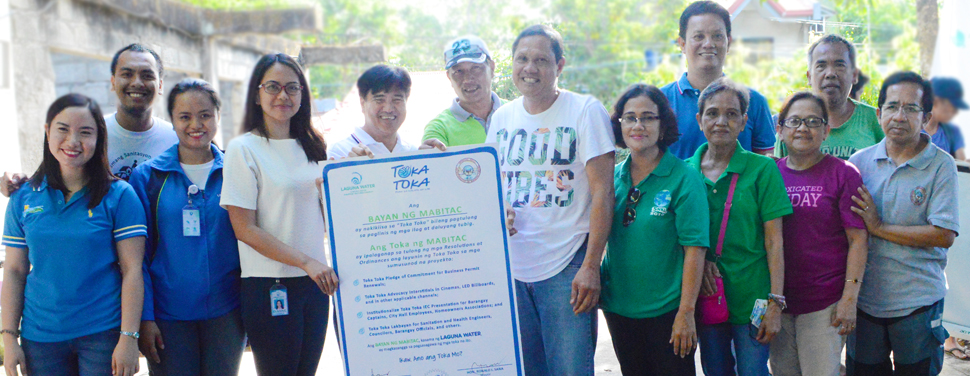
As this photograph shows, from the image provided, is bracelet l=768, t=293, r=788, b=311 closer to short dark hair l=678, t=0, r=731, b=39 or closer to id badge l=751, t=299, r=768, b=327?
id badge l=751, t=299, r=768, b=327

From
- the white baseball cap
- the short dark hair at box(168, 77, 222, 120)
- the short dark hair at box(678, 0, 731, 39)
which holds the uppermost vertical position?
the short dark hair at box(678, 0, 731, 39)

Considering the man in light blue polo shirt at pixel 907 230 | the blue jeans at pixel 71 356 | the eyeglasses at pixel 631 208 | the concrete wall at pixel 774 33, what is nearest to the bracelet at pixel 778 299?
the man in light blue polo shirt at pixel 907 230

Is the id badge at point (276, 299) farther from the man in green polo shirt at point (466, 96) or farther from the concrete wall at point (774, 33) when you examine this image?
the concrete wall at point (774, 33)

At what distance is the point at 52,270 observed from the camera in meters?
2.70

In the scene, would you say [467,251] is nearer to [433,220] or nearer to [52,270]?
[433,220]

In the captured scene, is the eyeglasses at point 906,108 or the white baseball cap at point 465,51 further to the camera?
the white baseball cap at point 465,51

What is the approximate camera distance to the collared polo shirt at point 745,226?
2.89m

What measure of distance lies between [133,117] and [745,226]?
9.43 ft

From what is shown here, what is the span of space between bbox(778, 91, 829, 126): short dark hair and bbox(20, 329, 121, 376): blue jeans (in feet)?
9.94

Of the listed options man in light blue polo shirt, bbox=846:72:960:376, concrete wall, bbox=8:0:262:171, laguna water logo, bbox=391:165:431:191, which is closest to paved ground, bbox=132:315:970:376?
man in light blue polo shirt, bbox=846:72:960:376

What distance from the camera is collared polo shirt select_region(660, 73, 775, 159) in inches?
134

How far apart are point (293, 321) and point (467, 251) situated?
30.8 inches

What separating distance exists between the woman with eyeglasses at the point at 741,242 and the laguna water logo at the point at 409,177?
4.00ft

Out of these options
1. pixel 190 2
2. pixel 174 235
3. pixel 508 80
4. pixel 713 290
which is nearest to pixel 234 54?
pixel 190 2
